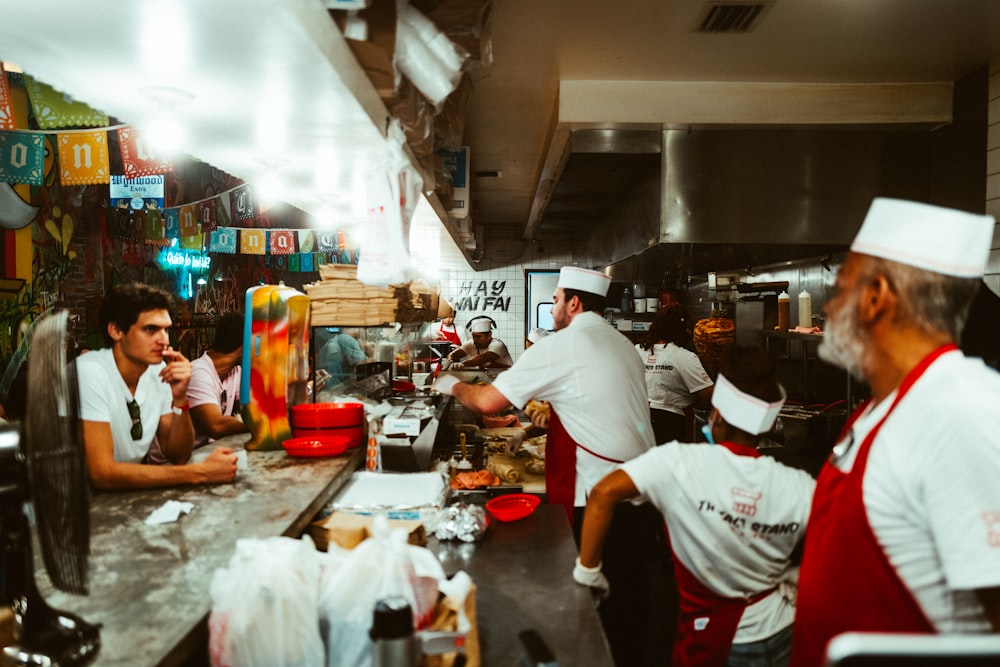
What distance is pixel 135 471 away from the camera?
222 cm

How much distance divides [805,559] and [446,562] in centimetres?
104

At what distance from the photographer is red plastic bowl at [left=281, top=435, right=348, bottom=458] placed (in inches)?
105

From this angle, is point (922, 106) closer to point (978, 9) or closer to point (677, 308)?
point (978, 9)

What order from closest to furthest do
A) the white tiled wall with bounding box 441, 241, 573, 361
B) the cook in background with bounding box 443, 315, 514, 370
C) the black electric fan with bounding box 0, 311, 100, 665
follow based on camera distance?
the black electric fan with bounding box 0, 311, 100, 665, the cook in background with bounding box 443, 315, 514, 370, the white tiled wall with bounding box 441, 241, 573, 361

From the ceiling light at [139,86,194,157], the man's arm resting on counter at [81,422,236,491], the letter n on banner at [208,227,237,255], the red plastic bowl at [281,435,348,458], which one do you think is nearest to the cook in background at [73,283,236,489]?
the man's arm resting on counter at [81,422,236,491]

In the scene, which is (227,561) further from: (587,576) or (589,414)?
(589,414)

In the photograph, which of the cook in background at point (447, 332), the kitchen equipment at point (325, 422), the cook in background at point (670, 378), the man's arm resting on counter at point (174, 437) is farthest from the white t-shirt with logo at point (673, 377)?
the cook in background at point (447, 332)

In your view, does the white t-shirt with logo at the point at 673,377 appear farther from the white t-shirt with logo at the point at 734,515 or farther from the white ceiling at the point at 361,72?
the white t-shirt with logo at the point at 734,515

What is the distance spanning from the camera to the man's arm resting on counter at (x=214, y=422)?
357 cm

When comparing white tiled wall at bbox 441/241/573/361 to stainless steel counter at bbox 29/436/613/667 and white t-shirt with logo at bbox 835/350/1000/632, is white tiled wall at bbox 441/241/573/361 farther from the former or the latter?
white t-shirt with logo at bbox 835/350/1000/632

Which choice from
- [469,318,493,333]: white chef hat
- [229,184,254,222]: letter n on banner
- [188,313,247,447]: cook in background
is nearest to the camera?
[188,313,247,447]: cook in background

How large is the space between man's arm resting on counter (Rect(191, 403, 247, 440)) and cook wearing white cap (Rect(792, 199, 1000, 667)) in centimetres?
A: 306

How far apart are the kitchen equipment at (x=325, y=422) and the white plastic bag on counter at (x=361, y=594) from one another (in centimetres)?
166

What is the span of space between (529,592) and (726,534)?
2.14 feet
